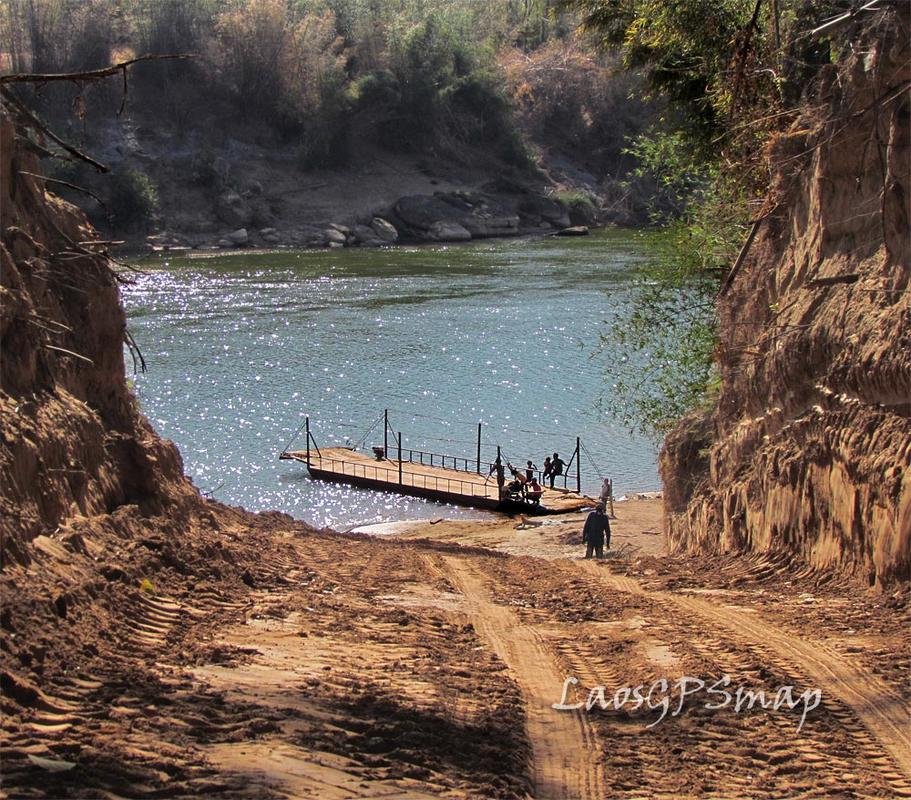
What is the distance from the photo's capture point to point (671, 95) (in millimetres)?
21875

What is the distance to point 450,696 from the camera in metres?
7.30

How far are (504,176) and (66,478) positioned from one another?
78.0 meters

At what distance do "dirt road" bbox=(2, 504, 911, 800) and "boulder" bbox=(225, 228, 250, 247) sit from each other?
2529 inches

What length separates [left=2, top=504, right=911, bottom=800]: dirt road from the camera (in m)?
5.68

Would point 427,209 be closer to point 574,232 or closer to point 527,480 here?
point 574,232

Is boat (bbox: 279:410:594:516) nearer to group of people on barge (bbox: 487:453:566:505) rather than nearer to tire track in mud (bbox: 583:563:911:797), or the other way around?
group of people on barge (bbox: 487:453:566:505)

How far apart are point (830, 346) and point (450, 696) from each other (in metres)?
6.11

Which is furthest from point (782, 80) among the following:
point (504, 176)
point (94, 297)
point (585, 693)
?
point (504, 176)

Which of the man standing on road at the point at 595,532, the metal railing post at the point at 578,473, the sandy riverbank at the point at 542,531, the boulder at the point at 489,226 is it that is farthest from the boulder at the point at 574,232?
the man standing on road at the point at 595,532

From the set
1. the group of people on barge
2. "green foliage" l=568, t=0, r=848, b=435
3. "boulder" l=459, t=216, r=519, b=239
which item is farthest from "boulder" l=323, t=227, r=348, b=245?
"green foliage" l=568, t=0, r=848, b=435

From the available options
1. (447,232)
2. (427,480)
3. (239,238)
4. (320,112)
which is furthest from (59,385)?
(320,112)

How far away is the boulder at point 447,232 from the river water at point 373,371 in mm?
16332

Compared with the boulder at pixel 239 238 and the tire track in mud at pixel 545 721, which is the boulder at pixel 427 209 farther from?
the tire track in mud at pixel 545 721

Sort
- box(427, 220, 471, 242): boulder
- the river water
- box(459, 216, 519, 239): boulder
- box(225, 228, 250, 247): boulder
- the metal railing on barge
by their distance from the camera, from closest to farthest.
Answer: the metal railing on barge, the river water, box(225, 228, 250, 247): boulder, box(427, 220, 471, 242): boulder, box(459, 216, 519, 239): boulder
